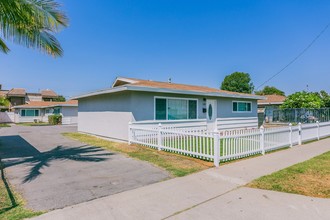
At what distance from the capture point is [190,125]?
13609 millimetres

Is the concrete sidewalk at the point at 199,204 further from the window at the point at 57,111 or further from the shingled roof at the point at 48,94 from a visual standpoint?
the shingled roof at the point at 48,94

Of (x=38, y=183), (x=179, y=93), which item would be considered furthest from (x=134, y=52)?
(x=38, y=183)

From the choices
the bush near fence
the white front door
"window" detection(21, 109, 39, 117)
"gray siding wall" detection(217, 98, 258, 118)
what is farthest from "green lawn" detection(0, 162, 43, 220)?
"window" detection(21, 109, 39, 117)

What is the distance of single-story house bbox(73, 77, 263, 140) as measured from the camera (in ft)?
37.6

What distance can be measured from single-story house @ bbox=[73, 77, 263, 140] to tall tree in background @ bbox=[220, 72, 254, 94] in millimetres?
38466

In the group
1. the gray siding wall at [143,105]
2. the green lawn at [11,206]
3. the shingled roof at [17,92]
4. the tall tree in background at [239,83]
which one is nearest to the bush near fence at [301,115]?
the gray siding wall at [143,105]

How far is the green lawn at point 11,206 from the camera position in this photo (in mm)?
3578

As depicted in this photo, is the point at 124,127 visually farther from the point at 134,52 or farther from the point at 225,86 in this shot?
the point at 225,86

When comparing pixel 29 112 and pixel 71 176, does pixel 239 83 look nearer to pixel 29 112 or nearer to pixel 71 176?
pixel 29 112

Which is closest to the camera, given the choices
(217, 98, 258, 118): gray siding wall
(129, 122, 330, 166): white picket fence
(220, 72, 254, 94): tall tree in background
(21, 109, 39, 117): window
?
(129, 122, 330, 166): white picket fence

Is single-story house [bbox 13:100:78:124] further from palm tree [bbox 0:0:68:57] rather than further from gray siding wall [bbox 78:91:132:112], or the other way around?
palm tree [bbox 0:0:68:57]

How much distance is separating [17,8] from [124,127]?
697 cm

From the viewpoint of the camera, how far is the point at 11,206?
13.0 feet

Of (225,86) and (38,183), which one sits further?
(225,86)
